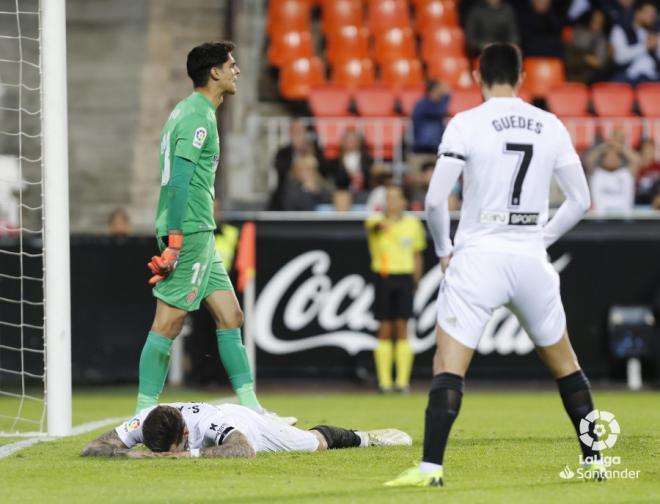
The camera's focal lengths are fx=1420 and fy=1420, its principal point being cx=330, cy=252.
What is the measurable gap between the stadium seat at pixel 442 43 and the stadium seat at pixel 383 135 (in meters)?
2.29

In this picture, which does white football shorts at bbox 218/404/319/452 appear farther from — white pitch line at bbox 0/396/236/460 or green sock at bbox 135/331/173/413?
white pitch line at bbox 0/396/236/460

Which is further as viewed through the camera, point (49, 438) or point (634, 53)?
point (634, 53)

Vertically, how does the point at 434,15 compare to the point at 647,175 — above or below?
above

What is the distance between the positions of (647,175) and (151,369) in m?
9.92

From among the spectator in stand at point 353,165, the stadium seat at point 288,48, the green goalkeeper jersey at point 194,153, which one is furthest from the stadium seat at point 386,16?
the green goalkeeper jersey at point 194,153

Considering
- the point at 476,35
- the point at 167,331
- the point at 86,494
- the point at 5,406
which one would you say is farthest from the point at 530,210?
the point at 476,35

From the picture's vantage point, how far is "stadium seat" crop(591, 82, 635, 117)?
18.5m

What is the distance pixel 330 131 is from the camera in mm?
17391

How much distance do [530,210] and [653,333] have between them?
344 inches

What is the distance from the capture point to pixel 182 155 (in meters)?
7.65

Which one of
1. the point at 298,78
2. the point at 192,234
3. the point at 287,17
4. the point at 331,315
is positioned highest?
the point at 287,17

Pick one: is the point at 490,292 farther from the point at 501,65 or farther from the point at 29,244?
the point at 29,244

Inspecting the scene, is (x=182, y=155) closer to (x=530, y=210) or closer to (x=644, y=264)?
(x=530, y=210)

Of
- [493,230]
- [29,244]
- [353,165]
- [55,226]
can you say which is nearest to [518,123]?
[493,230]
